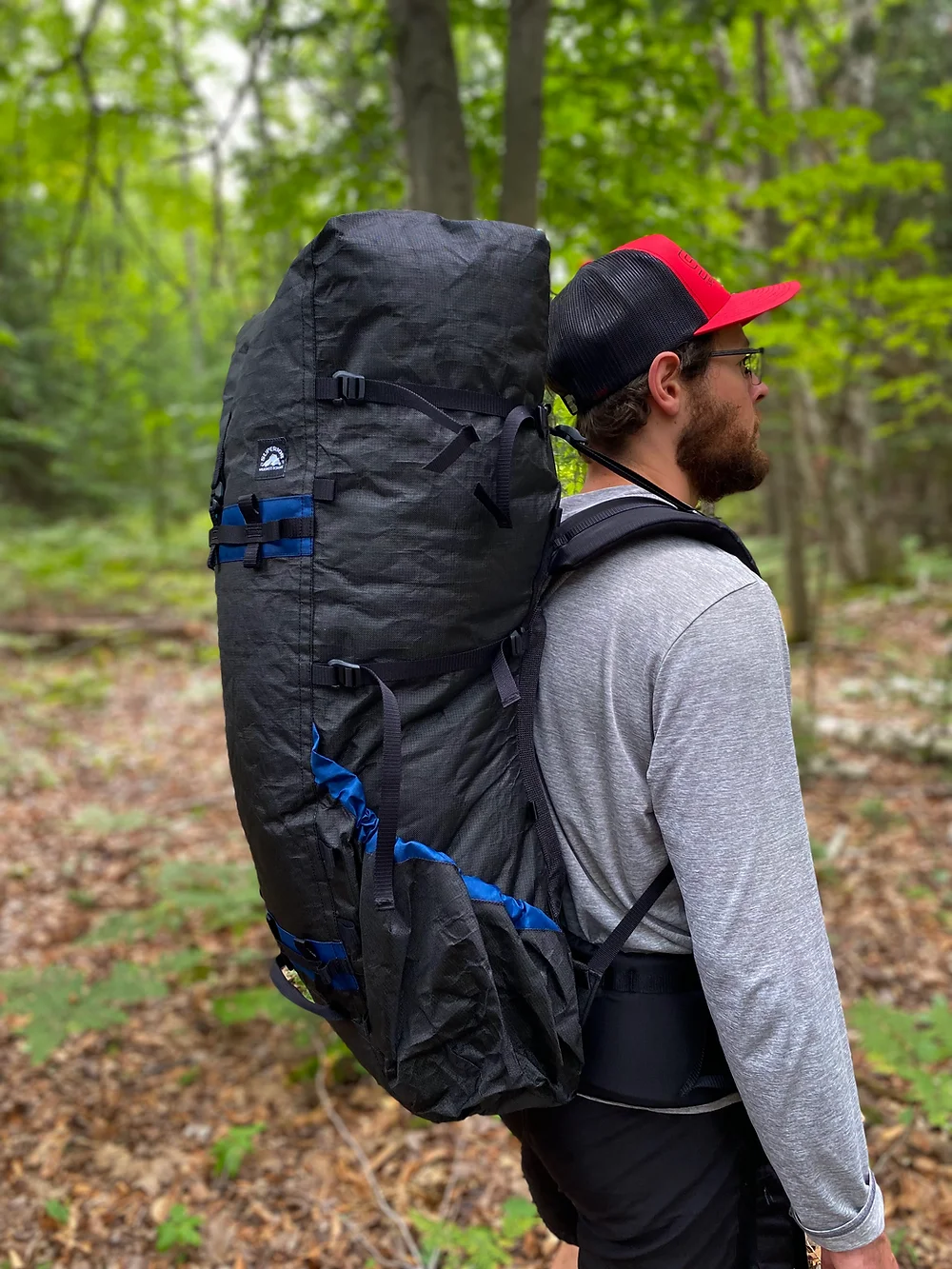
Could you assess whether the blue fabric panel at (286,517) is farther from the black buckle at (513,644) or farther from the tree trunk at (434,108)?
the tree trunk at (434,108)

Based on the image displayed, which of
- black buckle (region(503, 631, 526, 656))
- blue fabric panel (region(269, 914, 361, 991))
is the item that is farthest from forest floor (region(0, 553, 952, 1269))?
black buckle (region(503, 631, 526, 656))

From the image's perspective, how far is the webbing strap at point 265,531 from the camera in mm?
1307

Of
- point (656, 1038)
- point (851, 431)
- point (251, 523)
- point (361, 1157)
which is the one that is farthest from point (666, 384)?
point (851, 431)

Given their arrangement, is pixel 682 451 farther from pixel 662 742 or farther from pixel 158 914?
pixel 158 914

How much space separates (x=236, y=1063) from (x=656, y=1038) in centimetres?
295

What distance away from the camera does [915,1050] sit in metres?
3.28

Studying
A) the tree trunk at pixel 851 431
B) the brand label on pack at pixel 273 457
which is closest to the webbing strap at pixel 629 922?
the brand label on pack at pixel 273 457

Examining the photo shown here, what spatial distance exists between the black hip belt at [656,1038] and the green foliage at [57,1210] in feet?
8.19

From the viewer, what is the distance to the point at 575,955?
1.46 m

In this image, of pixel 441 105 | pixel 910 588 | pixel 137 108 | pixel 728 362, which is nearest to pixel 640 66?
pixel 441 105

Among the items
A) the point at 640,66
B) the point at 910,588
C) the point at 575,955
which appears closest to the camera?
the point at 575,955

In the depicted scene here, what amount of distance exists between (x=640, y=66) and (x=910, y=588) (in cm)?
970

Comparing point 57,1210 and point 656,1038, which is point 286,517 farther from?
point 57,1210

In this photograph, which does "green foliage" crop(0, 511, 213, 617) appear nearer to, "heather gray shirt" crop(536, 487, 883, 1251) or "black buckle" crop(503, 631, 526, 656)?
"black buckle" crop(503, 631, 526, 656)
